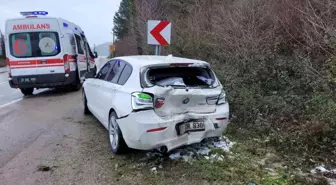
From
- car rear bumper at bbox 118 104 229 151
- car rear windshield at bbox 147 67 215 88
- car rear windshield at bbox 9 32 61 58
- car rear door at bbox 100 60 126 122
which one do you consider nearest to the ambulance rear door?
car rear windshield at bbox 9 32 61 58

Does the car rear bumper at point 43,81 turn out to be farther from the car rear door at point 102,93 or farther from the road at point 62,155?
the car rear door at point 102,93

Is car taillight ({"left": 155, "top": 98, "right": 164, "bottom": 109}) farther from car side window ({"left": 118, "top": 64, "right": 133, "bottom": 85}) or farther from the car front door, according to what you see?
the car front door

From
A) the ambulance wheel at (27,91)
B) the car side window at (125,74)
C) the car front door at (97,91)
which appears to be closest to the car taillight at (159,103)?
the car side window at (125,74)

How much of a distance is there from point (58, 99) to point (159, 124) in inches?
286

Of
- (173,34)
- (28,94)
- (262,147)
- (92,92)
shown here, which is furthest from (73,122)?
(173,34)

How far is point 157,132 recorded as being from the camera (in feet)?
13.9

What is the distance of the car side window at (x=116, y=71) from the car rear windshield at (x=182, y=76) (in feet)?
2.93

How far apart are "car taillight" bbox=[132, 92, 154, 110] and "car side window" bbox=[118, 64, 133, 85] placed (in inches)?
26.2

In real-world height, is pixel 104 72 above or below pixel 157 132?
above

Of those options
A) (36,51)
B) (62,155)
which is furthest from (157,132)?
(36,51)

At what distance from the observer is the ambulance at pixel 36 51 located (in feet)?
34.9

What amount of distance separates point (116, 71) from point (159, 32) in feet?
9.23

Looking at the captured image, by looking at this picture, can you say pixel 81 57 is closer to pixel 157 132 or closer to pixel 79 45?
pixel 79 45

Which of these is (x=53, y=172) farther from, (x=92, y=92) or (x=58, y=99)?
(x=58, y=99)
